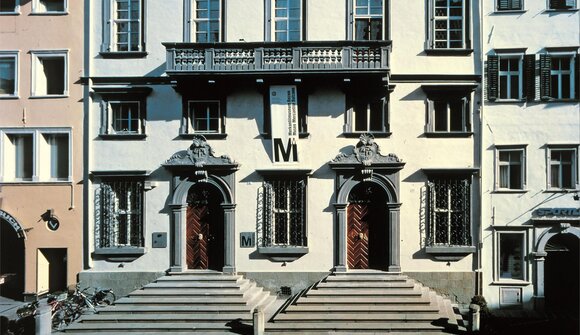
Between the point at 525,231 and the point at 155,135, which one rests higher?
the point at 155,135

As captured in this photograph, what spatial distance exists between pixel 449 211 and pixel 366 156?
140 inches

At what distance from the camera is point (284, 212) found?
18.1 meters

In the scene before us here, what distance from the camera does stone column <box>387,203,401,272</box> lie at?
1762 cm

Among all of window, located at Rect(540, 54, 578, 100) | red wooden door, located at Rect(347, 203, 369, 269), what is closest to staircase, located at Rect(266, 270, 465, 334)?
red wooden door, located at Rect(347, 203, 369, 269)

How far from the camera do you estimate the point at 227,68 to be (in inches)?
688

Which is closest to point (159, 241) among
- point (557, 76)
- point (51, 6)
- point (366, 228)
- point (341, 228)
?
point (341, 228)

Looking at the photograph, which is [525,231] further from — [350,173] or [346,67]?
[346,67]

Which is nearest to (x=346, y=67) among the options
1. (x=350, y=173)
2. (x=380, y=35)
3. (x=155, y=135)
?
(x=380, y=35)

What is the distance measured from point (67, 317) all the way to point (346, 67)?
1226 cm

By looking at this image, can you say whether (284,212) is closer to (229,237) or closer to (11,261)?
(229,237)

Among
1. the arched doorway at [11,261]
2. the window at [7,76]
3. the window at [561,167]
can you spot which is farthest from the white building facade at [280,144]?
the arched doorway at [11,261]

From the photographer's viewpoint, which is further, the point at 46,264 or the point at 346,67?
the point at 46,264

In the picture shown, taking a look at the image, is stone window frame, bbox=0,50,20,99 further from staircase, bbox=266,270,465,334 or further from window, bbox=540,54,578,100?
window, bbox=540,54,578,100

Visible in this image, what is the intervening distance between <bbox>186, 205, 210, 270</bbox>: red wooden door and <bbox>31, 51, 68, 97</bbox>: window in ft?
20.8
